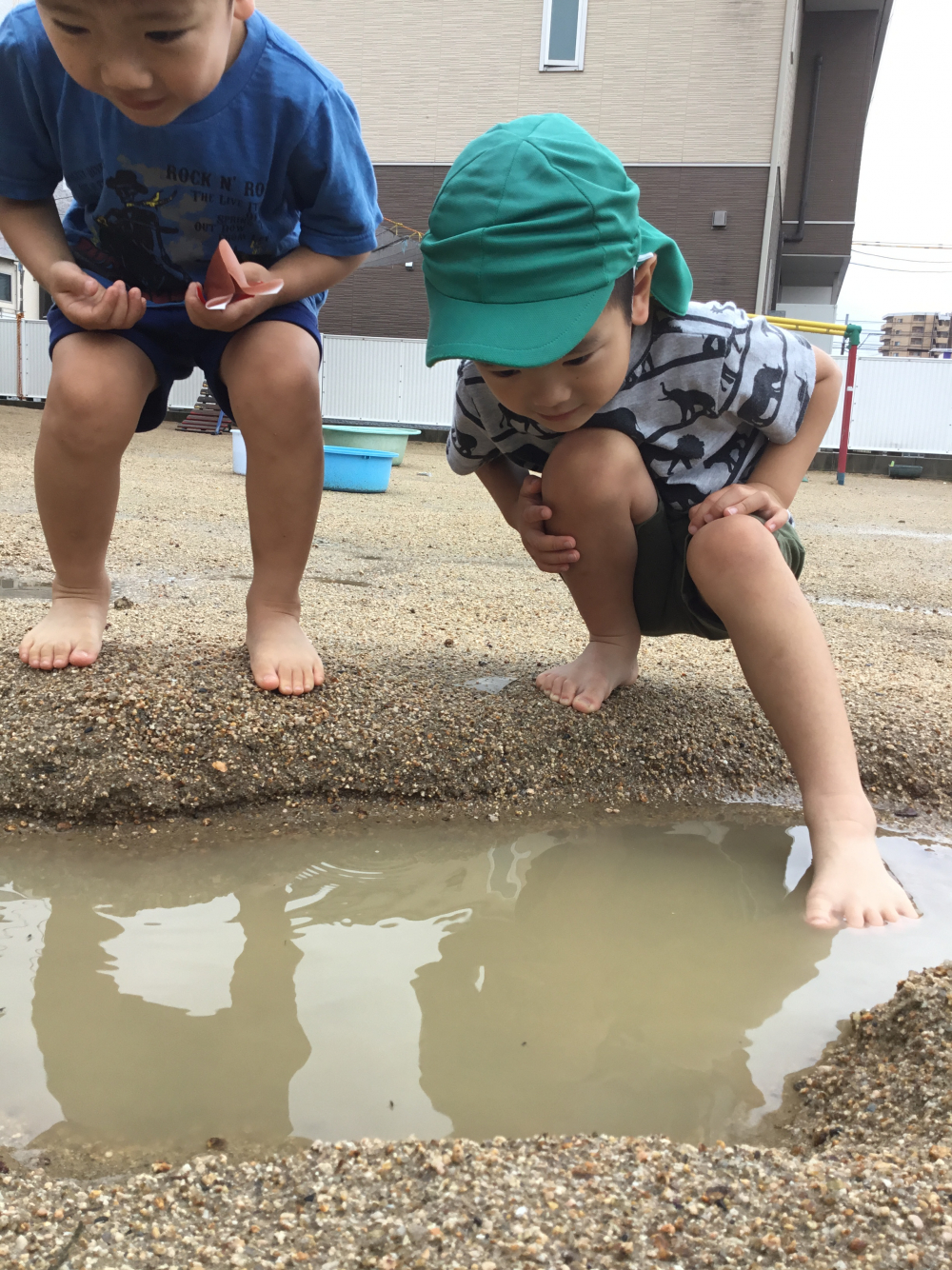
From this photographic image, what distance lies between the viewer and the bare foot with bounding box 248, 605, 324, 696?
1741 mm

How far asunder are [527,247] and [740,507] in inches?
21.1

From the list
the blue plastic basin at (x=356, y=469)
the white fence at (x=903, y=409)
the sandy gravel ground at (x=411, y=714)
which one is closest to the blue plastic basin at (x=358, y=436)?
the blue plastic basin at (x=356, y=469)

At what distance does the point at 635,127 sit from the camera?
12.5 m

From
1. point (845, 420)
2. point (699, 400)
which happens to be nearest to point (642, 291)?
point (699, 400)

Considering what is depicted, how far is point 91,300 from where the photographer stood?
1.64 metres

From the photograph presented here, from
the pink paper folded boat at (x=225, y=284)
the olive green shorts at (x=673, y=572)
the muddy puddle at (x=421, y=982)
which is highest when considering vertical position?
the pink paper folded boat at (x=225, y=284)

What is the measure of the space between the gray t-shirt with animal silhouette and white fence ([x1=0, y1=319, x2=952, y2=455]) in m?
10.9

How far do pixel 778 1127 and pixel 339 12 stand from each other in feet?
48.4

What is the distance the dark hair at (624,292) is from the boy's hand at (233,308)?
578 millimetres

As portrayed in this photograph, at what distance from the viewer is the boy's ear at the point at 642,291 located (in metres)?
1.52

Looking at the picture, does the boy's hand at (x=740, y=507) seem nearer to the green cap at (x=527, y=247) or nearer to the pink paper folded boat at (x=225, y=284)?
the green cap at (x=527, y=247)

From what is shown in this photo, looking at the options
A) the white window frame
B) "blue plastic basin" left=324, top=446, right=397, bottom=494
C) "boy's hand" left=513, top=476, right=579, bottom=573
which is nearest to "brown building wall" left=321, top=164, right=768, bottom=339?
the white window frame

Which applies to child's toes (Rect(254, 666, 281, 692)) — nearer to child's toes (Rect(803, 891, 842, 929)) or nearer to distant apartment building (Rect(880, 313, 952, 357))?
child's toes (Rect(803, 891, 842, 929))

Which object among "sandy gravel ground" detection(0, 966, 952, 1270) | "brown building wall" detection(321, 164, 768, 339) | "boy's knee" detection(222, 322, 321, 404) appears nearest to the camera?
"sandy gravel ground" detection(0, 966, 952, 1270)
